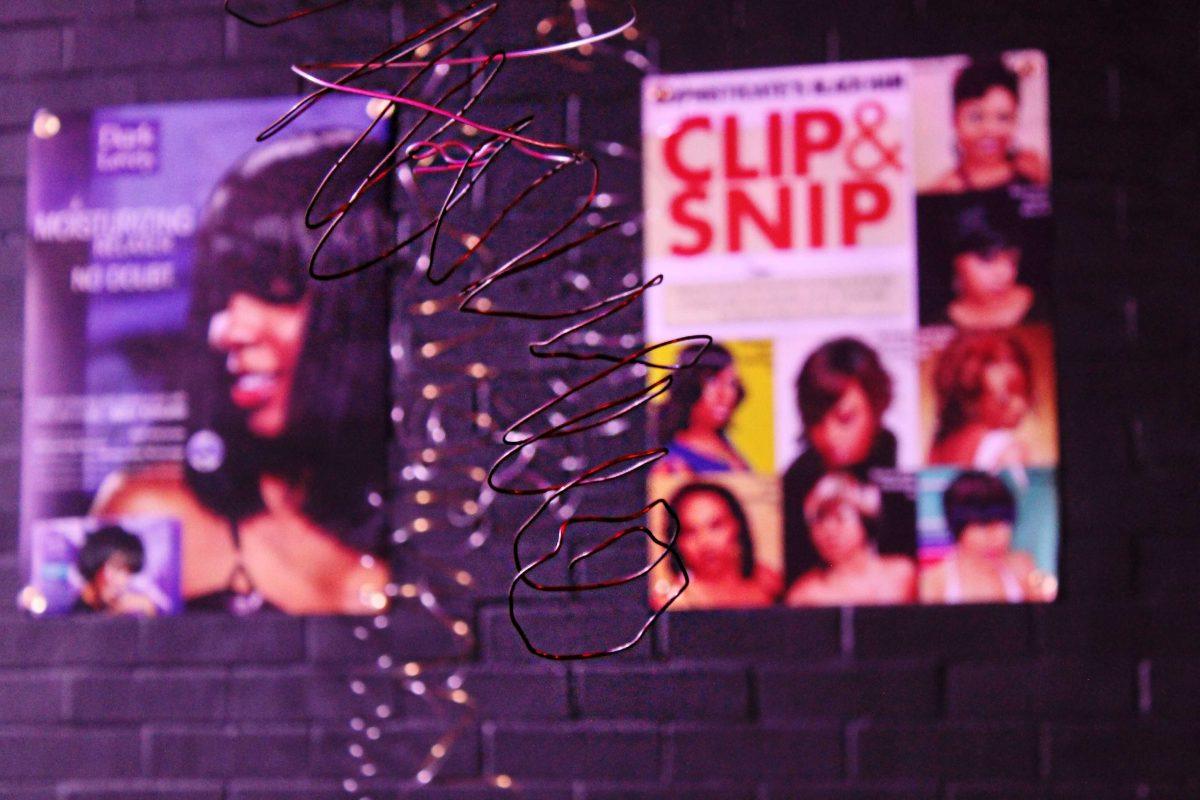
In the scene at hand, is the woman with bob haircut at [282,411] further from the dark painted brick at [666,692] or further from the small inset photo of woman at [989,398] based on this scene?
the small inset photo of woman at [989,398]

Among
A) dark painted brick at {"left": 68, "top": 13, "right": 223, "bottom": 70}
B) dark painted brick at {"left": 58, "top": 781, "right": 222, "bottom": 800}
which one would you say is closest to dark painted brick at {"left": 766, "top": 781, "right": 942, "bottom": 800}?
dark painted brick at {"left": 58, "top": 781, "right": 222, "bottom": 800}

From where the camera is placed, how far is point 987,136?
5.51ft

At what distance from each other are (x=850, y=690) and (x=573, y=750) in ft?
1.36

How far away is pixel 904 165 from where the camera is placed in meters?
1.69

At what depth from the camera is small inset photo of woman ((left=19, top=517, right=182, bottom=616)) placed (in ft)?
5.84

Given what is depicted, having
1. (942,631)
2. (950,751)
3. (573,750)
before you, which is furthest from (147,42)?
(950,751)

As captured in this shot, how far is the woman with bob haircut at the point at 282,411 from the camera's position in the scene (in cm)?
175

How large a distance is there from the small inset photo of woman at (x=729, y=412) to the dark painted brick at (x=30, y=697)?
101 centimetres

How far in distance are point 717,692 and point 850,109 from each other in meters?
0.88

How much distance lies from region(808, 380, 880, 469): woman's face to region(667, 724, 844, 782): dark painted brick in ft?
1.28

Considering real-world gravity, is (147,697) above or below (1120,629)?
below

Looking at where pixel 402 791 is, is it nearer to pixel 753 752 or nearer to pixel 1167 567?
pixel 753 752

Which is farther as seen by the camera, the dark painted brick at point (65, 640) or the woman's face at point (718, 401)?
the dark painted brick at point (65, 640)

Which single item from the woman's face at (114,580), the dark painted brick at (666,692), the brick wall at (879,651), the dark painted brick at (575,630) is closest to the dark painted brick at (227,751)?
the brick wall at (879,651)
